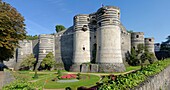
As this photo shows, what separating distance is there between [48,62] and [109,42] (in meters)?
16.9

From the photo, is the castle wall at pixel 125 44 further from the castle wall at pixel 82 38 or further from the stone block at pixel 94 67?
the stone block at pixel 94 67

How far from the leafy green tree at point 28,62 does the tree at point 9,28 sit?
2158cm

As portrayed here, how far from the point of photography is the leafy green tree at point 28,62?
4731cm

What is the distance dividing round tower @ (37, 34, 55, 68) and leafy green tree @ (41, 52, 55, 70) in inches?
71.7

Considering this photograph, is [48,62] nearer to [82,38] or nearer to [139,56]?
[82,38]

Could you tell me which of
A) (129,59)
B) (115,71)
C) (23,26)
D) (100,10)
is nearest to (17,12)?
(23,26)

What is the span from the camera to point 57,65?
4500 centimetres

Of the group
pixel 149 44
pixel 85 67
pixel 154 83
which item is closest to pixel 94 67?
pixel 85 67

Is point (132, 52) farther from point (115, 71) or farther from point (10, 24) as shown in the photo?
point (10, 24)

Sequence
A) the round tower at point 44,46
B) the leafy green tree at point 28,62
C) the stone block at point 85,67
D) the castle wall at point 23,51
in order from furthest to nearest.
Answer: the castle wall at point 23,51, the leafy green tree at point 28,62, the round tower at point 44,46, the stone block at point 85,67

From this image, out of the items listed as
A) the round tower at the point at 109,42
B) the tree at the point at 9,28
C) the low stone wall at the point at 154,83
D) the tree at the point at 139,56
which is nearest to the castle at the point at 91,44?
the round tower at the point at 109,42

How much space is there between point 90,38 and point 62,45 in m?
9.40

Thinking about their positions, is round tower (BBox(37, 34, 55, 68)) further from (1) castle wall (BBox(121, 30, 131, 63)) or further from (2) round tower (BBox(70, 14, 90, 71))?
(1) castle wall (BBox(121, 30, 131, 63))

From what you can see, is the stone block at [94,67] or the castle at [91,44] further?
the stone block at [94,67]
